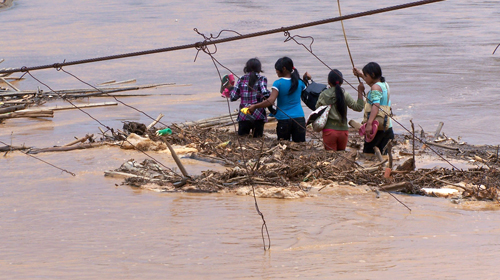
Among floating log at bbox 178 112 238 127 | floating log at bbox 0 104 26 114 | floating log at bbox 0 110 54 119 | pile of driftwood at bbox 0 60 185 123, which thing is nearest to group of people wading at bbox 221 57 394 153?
floating log at bbox 178 112 238 127

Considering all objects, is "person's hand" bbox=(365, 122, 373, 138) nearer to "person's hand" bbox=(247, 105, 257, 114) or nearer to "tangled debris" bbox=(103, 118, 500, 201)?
"tangled debris" bbox=(103, 118, 500, 201)

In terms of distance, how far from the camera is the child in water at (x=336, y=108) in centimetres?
675

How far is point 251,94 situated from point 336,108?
1274 millimetres

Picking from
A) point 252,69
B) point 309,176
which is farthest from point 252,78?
point 309,176

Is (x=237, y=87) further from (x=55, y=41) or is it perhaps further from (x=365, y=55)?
(x=55, y=41)

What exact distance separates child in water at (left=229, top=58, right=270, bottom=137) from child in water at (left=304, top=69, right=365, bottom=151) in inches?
35.9

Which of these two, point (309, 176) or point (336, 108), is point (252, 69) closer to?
point (336, 108)

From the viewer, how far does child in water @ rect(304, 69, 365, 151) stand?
6.75m

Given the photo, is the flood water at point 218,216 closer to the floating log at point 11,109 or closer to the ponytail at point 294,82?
the floating log at point 11,109

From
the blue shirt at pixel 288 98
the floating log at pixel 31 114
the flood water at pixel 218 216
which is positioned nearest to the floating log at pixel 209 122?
the flood water at pixel 218 216

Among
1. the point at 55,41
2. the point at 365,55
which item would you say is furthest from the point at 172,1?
the point at 365,55

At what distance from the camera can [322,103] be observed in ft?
22.6

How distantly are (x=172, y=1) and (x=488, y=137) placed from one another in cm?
2979

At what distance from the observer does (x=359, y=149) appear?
312 inches
